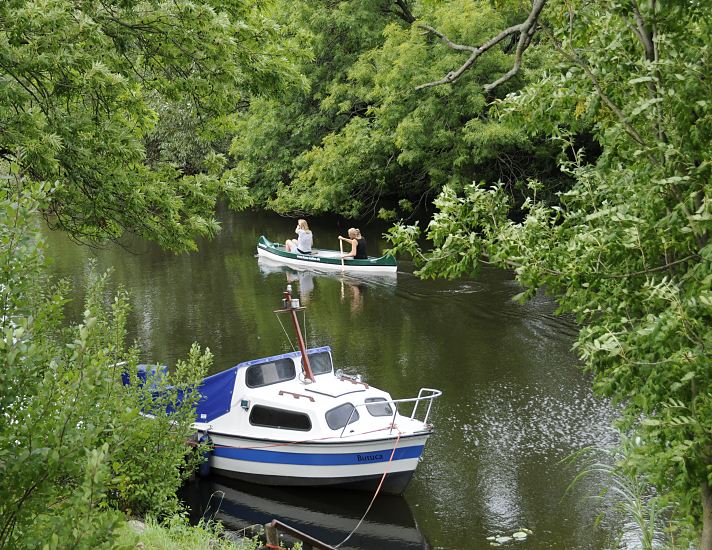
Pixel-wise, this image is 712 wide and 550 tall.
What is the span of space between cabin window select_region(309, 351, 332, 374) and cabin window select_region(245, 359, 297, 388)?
0.36 m

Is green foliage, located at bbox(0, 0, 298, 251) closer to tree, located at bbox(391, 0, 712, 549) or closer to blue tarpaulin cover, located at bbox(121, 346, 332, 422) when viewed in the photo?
blue tarpaulin cover, located at bbox(121, 346, 332, 422)

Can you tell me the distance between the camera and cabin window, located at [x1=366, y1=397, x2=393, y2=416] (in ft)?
44.2

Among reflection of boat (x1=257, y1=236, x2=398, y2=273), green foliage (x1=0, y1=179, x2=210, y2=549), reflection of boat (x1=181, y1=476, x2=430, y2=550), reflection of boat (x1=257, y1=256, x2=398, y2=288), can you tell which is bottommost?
reflection of boat (x1=181, y1=476, x2=430, y2=550)

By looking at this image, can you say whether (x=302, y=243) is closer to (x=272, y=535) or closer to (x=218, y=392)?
(x=218, y=392)

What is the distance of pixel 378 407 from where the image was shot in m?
13.5

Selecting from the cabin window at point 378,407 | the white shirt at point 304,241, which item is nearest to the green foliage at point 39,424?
the cabin window at point 378,407

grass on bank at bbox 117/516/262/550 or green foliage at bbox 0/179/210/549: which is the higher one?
green foliage at bbox 0/179/210/549

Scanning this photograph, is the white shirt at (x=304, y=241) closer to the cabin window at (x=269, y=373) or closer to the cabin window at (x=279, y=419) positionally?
the cabin window at (x=269, y=373)

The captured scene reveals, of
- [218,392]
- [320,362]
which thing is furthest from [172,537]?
[320,362]

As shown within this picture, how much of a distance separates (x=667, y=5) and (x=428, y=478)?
8945 millimetres

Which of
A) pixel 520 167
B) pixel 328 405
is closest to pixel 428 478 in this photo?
pixel 328 405

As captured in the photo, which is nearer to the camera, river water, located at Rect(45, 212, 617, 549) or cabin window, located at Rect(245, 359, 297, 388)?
river water, located at Rect(45, 212, 617, 549)

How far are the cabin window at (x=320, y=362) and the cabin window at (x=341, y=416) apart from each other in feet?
4.41

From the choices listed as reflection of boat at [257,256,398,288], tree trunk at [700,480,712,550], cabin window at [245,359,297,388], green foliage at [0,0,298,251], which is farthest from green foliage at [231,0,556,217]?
tree trunk at [700,480,712,550]
